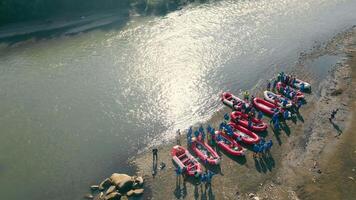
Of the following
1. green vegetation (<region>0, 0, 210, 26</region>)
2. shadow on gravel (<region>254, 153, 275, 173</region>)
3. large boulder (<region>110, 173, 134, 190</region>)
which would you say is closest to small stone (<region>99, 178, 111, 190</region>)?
large boulder (<region>110, 173, 134, 190</region>)

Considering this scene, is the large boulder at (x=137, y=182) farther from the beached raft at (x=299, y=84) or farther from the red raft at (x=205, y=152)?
the beached raft at (x=299, y=84)

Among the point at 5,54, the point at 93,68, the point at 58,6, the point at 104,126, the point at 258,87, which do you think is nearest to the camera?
the point at 104,126

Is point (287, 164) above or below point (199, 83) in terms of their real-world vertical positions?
below

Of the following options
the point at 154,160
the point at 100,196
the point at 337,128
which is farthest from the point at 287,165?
the point at 100,196

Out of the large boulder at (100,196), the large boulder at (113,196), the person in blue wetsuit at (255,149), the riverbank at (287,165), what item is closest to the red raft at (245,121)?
the riverbank at (287,165)

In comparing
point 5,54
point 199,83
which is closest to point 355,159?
point 199,83

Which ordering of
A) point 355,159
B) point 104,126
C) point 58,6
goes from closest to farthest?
point 355,159 < point 104,126 < point 58,6

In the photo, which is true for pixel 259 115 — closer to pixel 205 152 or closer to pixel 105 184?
pixel 205 152

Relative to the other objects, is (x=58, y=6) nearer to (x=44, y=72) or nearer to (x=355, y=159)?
(x=44, y=72)
